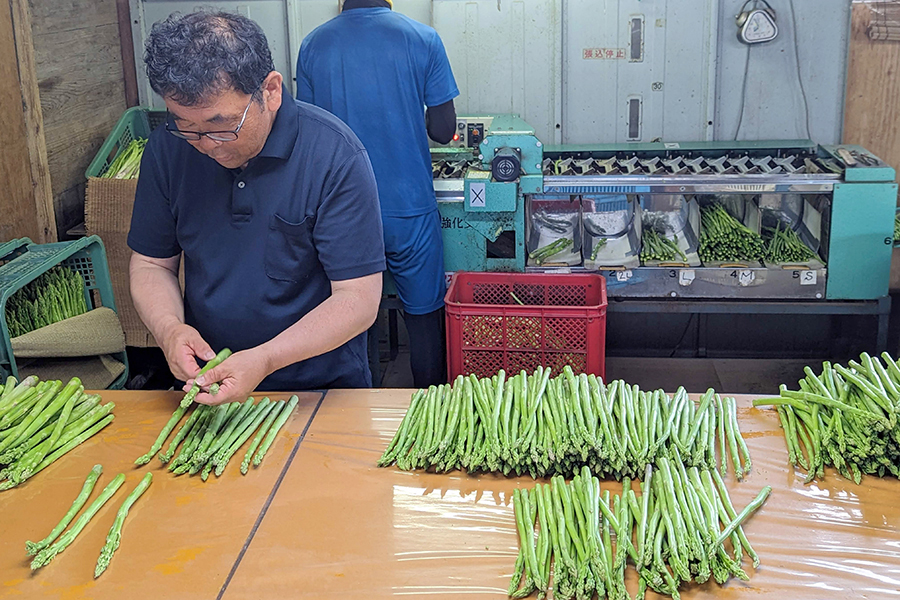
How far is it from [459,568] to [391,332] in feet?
13.3

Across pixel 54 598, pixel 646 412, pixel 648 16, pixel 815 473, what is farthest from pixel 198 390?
pixel 648 16

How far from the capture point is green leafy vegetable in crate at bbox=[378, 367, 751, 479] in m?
2.23

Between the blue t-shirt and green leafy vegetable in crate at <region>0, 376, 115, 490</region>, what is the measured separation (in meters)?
2.15

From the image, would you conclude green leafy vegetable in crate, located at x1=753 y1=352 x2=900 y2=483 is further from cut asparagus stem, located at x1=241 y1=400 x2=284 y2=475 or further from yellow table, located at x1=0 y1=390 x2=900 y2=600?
cut asparagus stem, located at x1=241 y1=400 x2=284 y2=475

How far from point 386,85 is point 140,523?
2839mm

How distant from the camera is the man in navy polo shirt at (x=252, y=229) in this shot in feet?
7.66

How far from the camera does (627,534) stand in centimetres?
194

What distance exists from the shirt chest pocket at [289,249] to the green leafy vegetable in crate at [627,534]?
38.9 inches

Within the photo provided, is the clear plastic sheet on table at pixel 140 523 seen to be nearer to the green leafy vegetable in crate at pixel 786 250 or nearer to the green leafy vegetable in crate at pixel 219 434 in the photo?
the green leafy vegetable in crate at pixel 219 434

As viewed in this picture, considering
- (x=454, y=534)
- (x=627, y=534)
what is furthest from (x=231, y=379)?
(x=627, y=534)

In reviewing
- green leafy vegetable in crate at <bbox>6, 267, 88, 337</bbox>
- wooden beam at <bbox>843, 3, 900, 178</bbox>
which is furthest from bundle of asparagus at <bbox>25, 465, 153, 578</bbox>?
wooden beam at <bbox>843, 3, 900, 178</bbox>

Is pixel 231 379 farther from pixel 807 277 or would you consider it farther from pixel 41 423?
pixel 807 277

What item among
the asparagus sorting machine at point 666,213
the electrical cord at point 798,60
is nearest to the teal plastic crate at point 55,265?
the asparagus sorting machine at point 666,213

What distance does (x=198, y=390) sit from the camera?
2355 millimetres
